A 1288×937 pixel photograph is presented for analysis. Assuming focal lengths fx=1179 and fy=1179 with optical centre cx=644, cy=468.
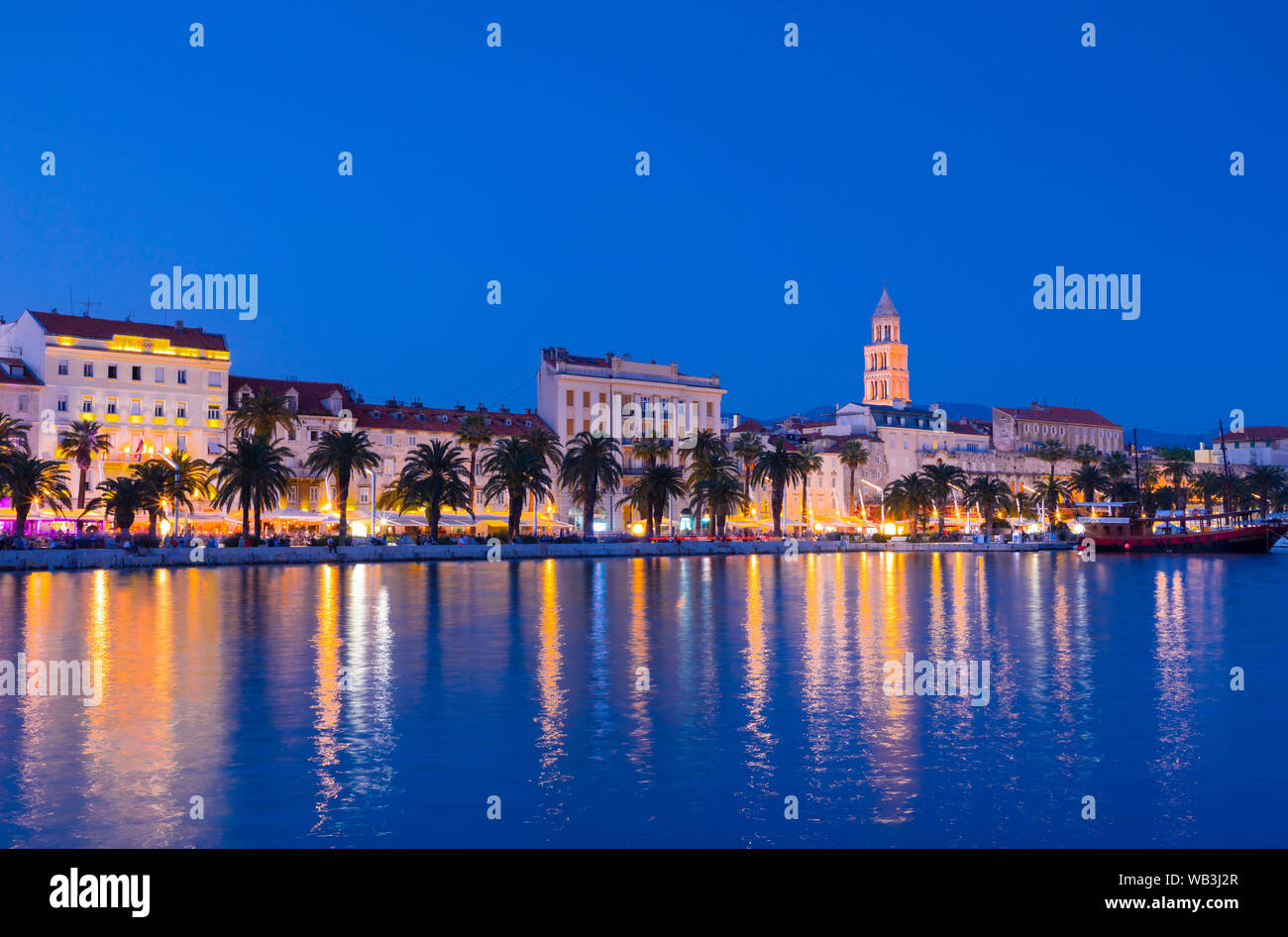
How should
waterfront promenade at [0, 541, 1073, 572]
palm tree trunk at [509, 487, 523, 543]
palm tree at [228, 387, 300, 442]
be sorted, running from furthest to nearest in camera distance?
palm tree at [228, 387, 300, 442]
palm tree trunk at [509, 487, 523, 543]
waterfront promenade at [0, 541, 1073, 572]

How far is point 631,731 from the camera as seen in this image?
18.2 m

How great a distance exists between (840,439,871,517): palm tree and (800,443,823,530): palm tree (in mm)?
3313

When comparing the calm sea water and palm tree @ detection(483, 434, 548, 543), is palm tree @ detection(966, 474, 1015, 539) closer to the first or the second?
palm tree @ detection(483, 434, 548, 543)

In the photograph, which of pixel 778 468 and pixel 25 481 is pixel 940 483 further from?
pixel 25 481

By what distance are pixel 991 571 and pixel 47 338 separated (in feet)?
212

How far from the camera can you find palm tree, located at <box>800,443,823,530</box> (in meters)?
Answer: 108

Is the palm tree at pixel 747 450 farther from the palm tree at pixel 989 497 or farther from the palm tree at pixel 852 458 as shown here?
the palm tree at pixel 989 497

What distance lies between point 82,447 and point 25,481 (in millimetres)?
12455

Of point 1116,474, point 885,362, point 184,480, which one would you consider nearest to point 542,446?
point 184,480

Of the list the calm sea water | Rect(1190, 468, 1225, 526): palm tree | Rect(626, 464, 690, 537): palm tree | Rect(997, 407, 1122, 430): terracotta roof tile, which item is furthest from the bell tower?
the calm sea water

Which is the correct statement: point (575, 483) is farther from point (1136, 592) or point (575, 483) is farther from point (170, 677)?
point (170, 677)

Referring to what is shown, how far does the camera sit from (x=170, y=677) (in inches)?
913
